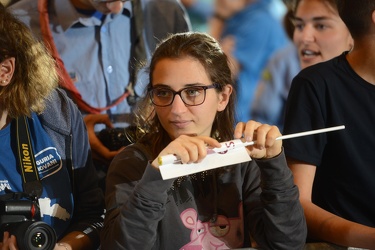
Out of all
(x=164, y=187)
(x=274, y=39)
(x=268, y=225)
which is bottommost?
(x=268, y=225)

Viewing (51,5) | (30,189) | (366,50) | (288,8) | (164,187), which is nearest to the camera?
(164,187)

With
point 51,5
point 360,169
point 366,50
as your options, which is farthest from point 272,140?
point 51,5

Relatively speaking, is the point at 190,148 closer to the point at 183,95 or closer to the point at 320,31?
the point at 183,95

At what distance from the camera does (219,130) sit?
2.12 metres

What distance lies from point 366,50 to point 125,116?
3.56ft

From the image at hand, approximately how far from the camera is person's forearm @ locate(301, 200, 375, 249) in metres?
1.95

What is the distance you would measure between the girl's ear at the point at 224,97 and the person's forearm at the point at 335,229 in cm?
37

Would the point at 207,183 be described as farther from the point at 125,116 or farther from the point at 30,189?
the point at 125,116

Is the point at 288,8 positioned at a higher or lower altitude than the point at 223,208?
higher

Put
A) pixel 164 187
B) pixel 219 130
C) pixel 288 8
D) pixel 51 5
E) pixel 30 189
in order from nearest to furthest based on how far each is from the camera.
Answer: pixel 164 187 < pixel 30 189 < pixel 219 130 < pixel 51 5 < pixel 288 8

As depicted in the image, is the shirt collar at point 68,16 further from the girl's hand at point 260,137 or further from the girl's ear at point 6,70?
the girl's hand at point 260,137

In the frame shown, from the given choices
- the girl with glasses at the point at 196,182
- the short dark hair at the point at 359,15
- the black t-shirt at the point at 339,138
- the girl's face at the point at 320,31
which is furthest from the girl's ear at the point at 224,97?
the girl's face at the point at 320,31

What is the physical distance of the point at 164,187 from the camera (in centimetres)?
179

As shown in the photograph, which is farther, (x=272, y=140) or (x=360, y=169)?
(x=360, y=169)
